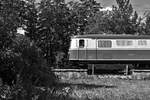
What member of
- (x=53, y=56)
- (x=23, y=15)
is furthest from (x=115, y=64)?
(x=23, y=15)

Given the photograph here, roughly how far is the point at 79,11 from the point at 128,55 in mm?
14300

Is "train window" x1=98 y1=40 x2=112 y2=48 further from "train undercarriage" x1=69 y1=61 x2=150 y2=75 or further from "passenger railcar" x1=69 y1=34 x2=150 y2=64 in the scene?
"train undercarriage" x1=69 y1=61 x2=150 y2=75

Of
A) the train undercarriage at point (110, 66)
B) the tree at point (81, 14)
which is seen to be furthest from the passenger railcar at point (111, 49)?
the tree at point (81, 14)

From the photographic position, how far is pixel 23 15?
31156 mm

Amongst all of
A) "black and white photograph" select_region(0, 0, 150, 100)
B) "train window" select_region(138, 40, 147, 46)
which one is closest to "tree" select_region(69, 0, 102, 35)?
"black and white photograph" select_region(0, 0, 150, 100)

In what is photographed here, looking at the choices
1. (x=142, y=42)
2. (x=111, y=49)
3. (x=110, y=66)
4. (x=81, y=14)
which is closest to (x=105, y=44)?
(x=111, y=49)

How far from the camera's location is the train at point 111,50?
2258 cm

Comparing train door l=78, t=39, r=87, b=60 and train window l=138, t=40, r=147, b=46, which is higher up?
train window l=138, t=40, r=147, b=46

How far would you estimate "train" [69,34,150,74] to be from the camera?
22.6m

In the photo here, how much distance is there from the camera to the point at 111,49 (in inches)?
892

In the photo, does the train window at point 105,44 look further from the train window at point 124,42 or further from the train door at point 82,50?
the train door at point 82,50

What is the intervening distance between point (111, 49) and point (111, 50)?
7 cm

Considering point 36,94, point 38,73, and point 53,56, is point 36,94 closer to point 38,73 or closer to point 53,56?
point 38,73

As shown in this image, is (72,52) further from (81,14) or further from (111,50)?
(81,14)
